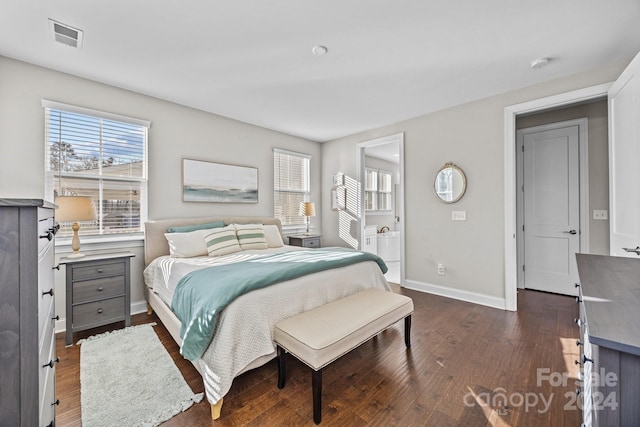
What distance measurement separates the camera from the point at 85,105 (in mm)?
2871

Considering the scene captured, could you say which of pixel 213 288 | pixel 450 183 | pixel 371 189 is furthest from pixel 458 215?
pixel 213 288

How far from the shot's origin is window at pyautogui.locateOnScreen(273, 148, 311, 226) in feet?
15.6

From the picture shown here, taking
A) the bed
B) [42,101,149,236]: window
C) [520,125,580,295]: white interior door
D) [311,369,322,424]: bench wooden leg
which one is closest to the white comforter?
the bed

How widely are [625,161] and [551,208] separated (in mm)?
1819

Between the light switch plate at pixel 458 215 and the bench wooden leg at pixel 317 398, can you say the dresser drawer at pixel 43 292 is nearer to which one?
the bench wooden leg at pixel 317 398

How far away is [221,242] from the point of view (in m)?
3.24

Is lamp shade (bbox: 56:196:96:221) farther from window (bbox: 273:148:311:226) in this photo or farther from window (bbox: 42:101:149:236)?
window (bbox: 273:148:311:226)

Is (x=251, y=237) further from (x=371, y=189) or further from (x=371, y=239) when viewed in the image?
(x=371, y=189)

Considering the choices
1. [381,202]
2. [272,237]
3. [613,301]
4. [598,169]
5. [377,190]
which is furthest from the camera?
[381,202]

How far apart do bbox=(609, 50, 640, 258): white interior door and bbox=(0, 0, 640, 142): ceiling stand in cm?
46

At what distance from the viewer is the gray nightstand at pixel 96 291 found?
246cm

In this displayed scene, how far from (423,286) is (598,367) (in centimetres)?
351

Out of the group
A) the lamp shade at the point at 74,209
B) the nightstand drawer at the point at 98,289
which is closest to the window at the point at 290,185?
the nightstand drawer at the point at 98,289

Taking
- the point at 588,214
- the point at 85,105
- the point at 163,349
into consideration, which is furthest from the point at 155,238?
the point at 588,214
